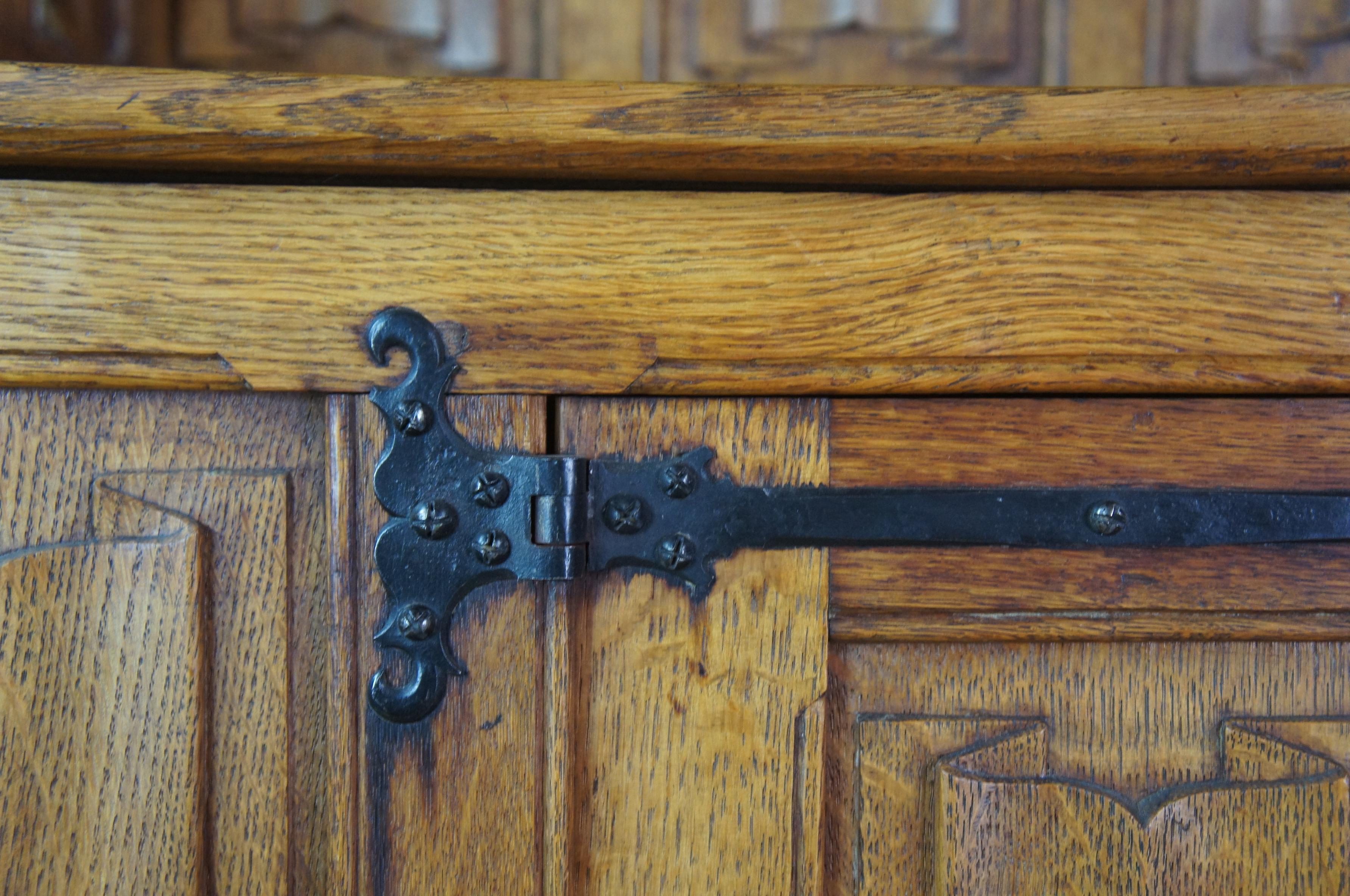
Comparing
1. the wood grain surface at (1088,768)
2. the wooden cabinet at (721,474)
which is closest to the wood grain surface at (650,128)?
the wooden cabinet at (721,474)

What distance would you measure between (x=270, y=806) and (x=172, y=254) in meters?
0.24

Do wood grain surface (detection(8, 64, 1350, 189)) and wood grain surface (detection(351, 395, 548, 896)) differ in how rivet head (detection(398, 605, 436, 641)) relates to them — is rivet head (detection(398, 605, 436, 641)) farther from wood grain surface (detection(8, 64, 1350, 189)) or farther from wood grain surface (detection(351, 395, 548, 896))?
wood grain surface (detection(8, 64, 1350, 189))

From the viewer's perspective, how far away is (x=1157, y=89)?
336 millimetres

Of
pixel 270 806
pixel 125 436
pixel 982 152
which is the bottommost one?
pixel 270 806

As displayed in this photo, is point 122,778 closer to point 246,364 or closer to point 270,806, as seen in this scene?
point 270,806

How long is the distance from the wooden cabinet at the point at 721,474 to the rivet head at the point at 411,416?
14mm

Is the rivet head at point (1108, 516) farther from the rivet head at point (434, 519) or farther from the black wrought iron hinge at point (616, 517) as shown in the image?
the rivet head at point (434, 519)

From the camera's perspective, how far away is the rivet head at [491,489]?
36 centimetres

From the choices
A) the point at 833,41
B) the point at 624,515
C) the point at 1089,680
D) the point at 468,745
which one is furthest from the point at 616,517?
the point at 833,41

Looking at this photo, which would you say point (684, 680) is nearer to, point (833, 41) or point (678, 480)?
point (678, 480)

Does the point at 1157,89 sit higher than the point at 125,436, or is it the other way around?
the point at 1157,89

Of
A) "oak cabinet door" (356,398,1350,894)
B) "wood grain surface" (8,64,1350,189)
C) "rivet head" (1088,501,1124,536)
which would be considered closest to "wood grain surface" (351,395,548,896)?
"oak cabinet door" (356,398,1350,894)

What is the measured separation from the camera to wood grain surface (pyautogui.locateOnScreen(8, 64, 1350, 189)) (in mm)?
322

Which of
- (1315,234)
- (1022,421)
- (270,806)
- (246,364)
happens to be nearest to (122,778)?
(270,806)
